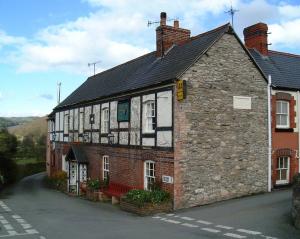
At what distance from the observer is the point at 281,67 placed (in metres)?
22.9

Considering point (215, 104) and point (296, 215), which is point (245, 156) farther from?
point (296, 215)

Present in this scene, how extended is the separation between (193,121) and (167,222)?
485 cm

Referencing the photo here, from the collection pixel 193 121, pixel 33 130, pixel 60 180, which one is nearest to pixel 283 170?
pixel 193 121

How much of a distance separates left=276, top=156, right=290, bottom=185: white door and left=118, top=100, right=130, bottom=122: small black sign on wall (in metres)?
8.21

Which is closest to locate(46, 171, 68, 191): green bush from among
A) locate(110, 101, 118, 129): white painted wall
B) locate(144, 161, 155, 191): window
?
locate(110, 101, 118, 129): white painted wall

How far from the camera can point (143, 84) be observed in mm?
20031

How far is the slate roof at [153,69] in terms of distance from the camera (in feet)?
60.1

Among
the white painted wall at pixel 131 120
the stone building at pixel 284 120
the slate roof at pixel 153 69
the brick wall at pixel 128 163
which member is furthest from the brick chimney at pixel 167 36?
the brick wall at pixel 128 163

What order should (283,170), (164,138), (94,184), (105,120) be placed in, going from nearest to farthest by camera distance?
(164,138) → (283,170) → (94,184) → (105,120)

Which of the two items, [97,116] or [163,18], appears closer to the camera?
[163,18]

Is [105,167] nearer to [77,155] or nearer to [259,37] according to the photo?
[77,155]

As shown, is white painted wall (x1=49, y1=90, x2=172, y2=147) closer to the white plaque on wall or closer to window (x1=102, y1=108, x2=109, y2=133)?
window (x1=102, y1=108, x2=109, y2=133)

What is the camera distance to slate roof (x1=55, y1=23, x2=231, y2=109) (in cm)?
1831

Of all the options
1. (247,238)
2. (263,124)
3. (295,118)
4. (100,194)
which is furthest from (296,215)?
(100,194)
